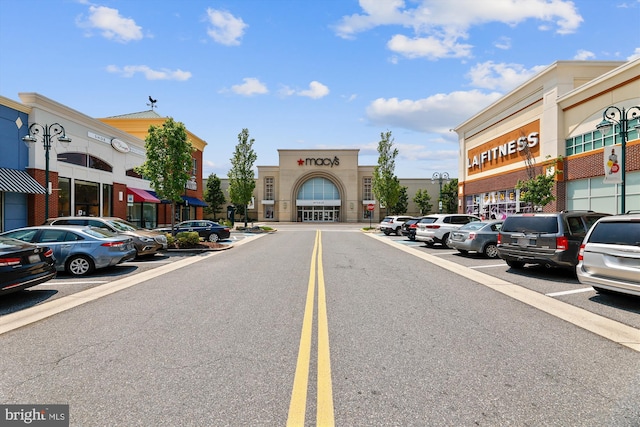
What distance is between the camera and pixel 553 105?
1006 inches

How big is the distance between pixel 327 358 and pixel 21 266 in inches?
251

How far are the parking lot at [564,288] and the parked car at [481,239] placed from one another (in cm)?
49

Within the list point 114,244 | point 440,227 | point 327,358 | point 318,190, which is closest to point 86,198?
point 114,244

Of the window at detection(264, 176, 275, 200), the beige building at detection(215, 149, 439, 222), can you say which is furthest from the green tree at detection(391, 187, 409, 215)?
the window at detection(264, 176, 275, 200)

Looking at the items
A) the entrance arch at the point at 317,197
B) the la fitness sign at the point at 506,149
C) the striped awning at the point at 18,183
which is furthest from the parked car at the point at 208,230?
the entrance arch at the point at 317,197

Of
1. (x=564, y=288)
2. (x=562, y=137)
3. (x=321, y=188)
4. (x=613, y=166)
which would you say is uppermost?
(x=562, y=137)

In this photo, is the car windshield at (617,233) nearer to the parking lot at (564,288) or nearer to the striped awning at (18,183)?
the parking lot at (564,288)

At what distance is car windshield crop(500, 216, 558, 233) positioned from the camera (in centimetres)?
1012

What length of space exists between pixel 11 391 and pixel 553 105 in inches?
1177

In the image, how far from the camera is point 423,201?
6644 cm

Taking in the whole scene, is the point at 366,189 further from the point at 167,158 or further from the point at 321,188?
the point at 167,158

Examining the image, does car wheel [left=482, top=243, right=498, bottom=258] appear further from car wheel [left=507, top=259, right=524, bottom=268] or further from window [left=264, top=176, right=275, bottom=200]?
window [left=264, top=176, right=275, bottom=200]

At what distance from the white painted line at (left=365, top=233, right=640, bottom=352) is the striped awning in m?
18.6

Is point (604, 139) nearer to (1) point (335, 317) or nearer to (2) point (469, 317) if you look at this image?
(2) point (469, 317)
